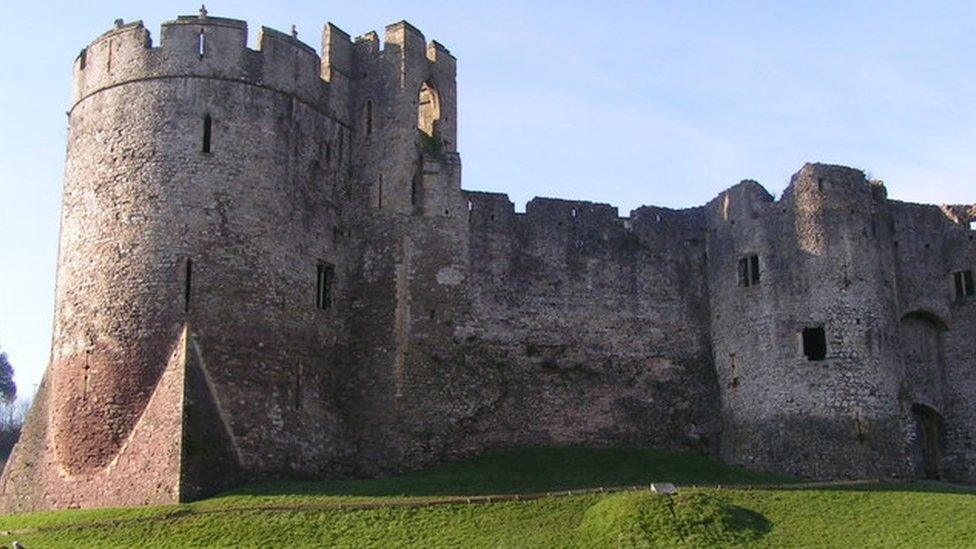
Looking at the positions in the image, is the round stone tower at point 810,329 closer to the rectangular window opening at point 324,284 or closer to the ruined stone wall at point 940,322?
the ruined stone wall at point 940,322

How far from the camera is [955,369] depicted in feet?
136

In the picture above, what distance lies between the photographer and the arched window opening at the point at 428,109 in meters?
40.5

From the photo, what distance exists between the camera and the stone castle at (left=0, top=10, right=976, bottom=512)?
33.8m

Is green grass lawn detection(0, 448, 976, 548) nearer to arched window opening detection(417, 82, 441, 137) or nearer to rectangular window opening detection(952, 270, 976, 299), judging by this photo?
rectangular window opening detection(952, 270, 976, 299)

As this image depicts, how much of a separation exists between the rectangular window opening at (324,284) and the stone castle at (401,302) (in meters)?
0.07

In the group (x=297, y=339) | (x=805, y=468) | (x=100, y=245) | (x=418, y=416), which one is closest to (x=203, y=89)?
(x=100, y=245)

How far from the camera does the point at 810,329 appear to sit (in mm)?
38812

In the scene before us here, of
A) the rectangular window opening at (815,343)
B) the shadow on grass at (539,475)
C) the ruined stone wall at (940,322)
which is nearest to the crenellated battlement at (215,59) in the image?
the shadow on grass at (539,475)

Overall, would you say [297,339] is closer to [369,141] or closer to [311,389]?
[311,389]

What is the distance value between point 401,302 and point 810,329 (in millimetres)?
11998

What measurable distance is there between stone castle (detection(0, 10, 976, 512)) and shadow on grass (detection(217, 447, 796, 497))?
2.43 ft

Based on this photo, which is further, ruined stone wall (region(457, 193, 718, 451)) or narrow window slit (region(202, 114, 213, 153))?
ruined stone wall (region(457, 193, 718, 451))

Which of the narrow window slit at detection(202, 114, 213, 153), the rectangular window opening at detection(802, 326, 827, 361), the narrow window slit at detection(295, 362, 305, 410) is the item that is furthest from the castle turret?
the rectangular window opening at detection(802, 326, 827, 361)

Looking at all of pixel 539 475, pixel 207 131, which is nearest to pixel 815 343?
pixel 539 475
